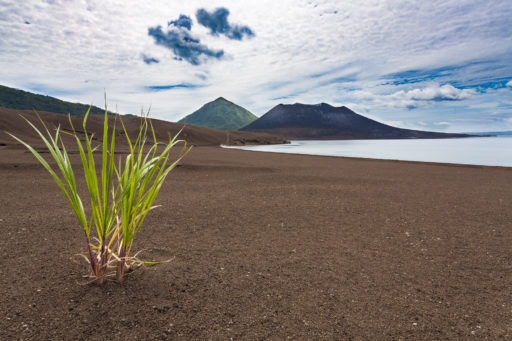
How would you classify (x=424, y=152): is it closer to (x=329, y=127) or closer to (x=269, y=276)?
(x=269, y=276)

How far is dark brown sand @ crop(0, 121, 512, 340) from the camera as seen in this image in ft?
5.44

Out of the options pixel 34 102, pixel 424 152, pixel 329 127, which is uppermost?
pixel 329 127

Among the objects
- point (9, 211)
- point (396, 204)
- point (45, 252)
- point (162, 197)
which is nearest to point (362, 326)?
point (45, 252)

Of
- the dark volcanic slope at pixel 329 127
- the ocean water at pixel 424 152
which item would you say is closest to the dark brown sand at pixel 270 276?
the ocean water at pixel 424 152

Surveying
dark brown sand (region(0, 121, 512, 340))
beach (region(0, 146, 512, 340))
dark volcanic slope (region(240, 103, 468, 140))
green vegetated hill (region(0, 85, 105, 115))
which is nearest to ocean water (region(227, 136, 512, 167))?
beach (region(0, 146, 512, 340))

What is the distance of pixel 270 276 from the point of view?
88.8 inches

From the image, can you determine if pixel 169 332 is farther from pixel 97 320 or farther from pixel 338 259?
pixel 338 259

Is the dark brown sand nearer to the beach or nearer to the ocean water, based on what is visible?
the beach

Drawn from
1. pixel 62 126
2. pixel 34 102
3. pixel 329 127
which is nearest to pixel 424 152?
pixel 62 126

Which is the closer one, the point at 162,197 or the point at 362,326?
the point at 362,326

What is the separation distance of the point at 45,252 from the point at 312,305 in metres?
2.36

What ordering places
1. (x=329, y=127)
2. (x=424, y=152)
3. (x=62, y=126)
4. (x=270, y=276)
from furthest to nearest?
(x=329, y=127)
(x=62, y=126)
(x=424, y=152)
(x=270, y=276)

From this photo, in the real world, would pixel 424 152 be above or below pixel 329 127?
below

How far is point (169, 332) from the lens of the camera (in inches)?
62.7
